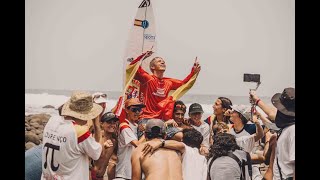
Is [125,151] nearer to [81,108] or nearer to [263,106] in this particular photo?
[81,108]

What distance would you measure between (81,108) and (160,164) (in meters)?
0.65

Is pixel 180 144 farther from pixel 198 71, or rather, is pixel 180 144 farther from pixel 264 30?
pixel 264 30

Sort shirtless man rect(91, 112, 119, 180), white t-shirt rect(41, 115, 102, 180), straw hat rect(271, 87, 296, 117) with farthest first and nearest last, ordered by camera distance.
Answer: straw hat rect(271, 87, 296, 117) → shirtless man rect(91, 112, 119, 180) → white t-shirt rect(41, 115, 102, 180)

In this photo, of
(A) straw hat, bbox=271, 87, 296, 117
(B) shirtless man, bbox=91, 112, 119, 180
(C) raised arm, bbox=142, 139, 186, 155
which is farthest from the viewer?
(A) straw hat, bbox=271, 87, 296, 117

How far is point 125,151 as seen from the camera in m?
4.36

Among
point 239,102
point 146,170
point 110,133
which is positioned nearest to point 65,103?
point 110,133

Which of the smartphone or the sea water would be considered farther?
the smartphone

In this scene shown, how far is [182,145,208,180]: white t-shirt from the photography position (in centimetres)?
427

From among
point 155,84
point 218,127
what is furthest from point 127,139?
point 218,127

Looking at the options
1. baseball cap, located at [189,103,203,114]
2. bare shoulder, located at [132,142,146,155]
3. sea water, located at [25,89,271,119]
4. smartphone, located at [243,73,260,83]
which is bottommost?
bare shoulder, located at [132,142,146,155]

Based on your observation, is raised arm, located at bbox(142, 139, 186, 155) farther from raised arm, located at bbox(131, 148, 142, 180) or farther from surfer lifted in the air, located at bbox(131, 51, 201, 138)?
surfer lifted in the air, located at bbox(131, 51, 201, 138)

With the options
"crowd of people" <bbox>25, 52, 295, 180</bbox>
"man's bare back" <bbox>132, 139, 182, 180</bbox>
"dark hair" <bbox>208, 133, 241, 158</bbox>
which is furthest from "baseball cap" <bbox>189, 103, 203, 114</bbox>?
"man's bare back" <bbox>132, 139, 182, 180</bbox>

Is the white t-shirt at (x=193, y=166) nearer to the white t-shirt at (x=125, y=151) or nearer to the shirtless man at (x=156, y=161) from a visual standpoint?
the shirtless man at (x=156, y=161)
